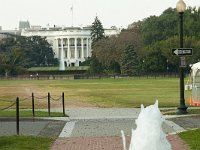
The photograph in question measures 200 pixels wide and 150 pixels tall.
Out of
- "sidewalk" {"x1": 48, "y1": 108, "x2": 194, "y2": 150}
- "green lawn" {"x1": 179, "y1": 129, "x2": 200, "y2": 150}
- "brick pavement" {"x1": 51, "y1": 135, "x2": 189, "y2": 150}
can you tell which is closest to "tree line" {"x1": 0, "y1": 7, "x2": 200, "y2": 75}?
"sidewalk" {"x1": 48, "y1": 108, "x2": 194, "y2": 150}

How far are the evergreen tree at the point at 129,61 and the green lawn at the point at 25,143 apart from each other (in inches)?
3467

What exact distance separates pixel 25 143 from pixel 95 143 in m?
1.83

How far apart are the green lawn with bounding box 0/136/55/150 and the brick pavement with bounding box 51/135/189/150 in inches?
9.5

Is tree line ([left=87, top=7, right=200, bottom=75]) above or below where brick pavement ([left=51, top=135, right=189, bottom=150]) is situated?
above

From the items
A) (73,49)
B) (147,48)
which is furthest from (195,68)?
(73,49)

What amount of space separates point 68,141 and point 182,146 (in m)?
3.24

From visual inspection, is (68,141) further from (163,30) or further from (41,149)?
(163,30)

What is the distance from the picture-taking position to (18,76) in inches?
4643

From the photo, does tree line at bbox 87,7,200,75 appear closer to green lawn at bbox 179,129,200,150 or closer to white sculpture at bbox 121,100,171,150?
green lawn at bbox 179,129,200,150

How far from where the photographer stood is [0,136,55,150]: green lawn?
1223 cm

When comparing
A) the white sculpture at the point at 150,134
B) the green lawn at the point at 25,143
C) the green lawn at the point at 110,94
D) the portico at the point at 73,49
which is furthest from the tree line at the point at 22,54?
the white sculpture at the point at 150,134

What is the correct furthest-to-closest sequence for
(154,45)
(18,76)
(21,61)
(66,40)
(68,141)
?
1. (66,40)
2. (21,61)
3. (18,76)
4. (154,45)
5. (68,141)

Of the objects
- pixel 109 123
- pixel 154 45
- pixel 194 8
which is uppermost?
pixel 194 8

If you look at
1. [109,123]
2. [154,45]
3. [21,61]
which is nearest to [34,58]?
[21,61]
